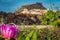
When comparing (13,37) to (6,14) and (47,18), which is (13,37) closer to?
(47,18)

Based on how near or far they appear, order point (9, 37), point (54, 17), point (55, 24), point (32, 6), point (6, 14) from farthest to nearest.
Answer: point (32, 6) → point (6, 14) → point (54, 17) → point (55, 24) → point (9, 37)

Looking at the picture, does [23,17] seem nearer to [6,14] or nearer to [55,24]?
[6,14]

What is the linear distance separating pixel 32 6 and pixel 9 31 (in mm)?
8148

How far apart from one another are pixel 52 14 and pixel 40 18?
55cm

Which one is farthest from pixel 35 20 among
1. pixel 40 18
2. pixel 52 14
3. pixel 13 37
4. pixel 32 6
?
pixel 13 37

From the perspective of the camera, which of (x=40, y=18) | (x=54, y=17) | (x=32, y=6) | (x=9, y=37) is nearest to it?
(x=9, y=37)

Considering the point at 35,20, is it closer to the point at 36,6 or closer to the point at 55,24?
Result: the point at 55,24

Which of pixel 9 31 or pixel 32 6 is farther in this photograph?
pixel 32 6

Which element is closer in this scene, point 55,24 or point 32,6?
point 55,24

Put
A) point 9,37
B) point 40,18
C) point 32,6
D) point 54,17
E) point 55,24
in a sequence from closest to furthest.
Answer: point 9,37, point 55,24, point 54,17, point 40,18, point 32,6

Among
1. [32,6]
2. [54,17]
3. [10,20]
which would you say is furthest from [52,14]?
[32,6]

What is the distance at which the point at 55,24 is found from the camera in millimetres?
6605

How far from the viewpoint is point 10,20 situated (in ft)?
24.8

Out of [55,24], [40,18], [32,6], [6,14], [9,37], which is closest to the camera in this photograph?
[9,37]
